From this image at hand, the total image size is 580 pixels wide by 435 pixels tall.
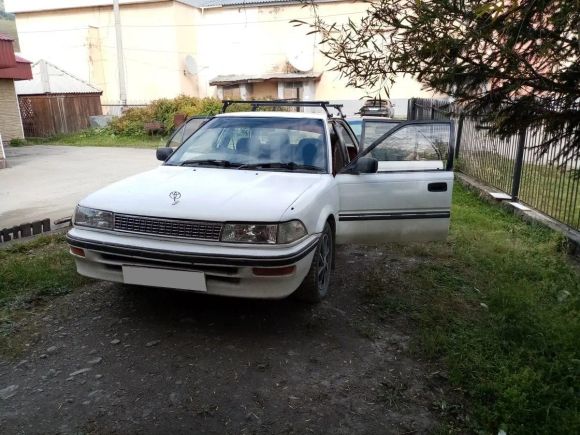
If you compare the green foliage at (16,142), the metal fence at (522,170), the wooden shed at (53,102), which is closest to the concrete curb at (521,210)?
the metal fence at (522,170)

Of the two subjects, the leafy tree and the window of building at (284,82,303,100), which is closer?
the leafy tree

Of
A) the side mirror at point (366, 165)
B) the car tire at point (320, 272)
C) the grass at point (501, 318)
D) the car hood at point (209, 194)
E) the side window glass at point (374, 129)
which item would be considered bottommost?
the grass at point (501, 318)

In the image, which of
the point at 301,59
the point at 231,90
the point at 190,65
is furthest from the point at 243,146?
the point at 190,65

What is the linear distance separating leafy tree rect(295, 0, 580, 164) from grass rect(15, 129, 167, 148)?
1637 centimetres

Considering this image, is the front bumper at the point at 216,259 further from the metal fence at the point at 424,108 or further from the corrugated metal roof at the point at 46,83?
the corrugated metal roof at the point at 46,83

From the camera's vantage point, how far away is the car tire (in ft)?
11.9

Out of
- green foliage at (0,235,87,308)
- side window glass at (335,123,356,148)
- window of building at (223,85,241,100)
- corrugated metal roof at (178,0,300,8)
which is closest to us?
green foliage at (0,235,87,308)

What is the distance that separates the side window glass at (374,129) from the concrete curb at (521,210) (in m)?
2.54

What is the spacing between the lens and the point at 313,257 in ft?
11.7

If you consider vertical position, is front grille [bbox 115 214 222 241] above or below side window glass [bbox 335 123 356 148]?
below

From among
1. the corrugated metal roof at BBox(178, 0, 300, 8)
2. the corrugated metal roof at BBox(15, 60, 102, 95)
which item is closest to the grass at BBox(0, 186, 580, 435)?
the corrugated metal roof at BBox(15, 60, 102, 95)

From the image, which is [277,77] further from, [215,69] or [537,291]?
[537,291]

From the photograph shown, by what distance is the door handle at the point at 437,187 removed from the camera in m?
4.39

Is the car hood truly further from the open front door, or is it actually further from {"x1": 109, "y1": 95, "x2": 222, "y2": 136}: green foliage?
{"x1": 109, "y1": 95, "x2": 222, "y2": 136}: green foliage
